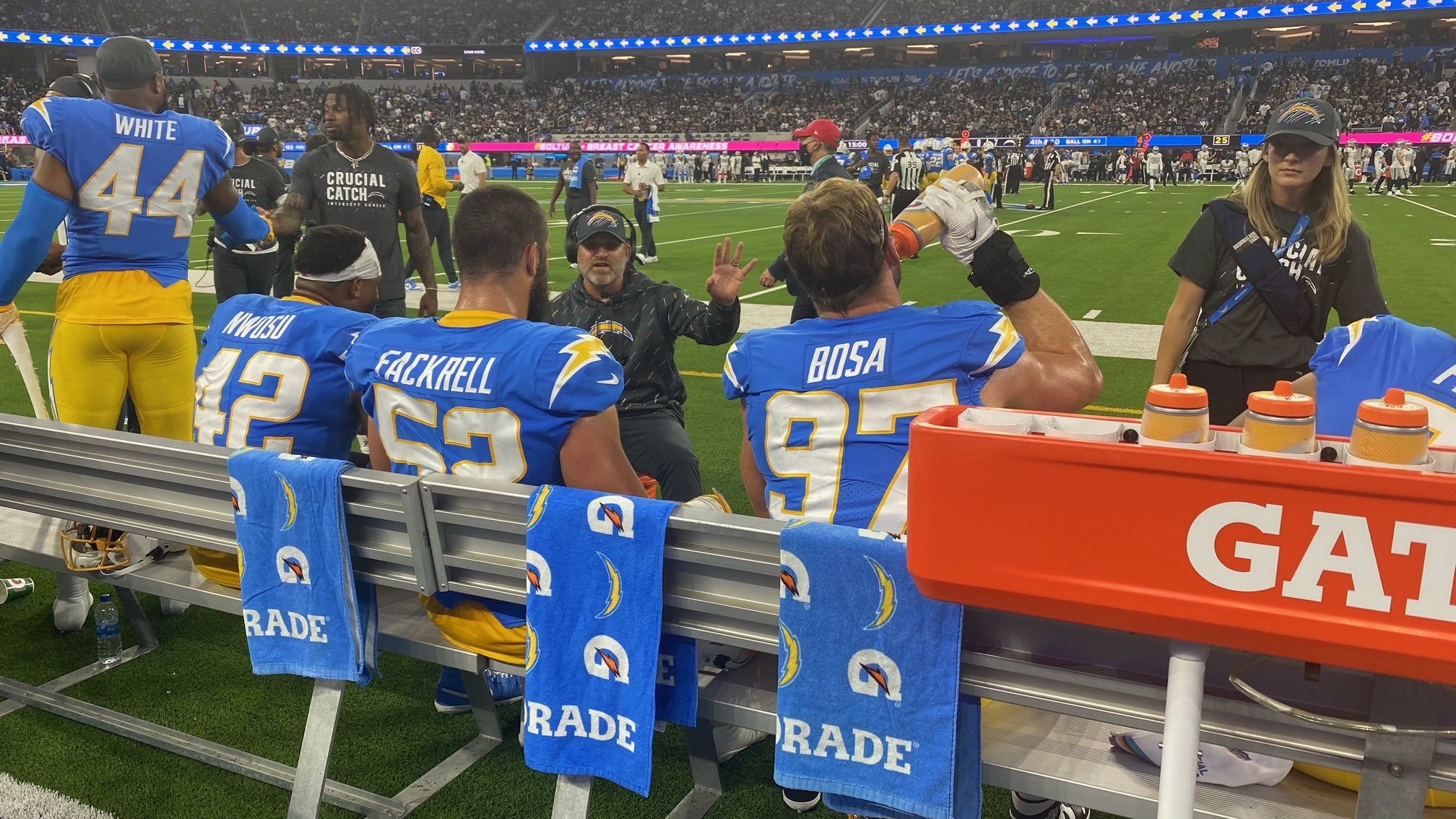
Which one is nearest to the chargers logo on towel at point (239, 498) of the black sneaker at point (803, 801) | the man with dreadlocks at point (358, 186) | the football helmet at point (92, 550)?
the football helmet at point (92, 550)

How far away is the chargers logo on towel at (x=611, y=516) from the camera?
2.10 metres

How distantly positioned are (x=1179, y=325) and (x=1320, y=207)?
25.1 inches

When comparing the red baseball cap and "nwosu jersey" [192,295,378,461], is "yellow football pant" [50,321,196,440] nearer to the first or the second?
"nwosu jersey" [192,295,378,461]

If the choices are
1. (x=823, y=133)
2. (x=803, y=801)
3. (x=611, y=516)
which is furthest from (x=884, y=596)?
(x=823, y=133)

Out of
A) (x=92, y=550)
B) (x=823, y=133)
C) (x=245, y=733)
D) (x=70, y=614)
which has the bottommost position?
(x=245, y=733)

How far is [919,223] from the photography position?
8.42 ft

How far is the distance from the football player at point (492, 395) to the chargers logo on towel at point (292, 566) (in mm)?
309

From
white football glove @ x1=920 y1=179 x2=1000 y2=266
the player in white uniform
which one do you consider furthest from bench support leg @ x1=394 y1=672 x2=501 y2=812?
the player in white uniform

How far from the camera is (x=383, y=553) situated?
2467 millimetres

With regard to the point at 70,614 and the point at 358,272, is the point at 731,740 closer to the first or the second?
the point at 358,272

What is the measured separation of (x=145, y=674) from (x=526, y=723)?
220 centimetres

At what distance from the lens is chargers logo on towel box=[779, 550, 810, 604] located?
1921 mm

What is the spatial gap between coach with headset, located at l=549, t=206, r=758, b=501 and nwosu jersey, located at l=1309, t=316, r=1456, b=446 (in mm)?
2297

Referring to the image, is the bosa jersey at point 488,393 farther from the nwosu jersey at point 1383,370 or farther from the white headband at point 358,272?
the nwosu jersey at point 1383,370
